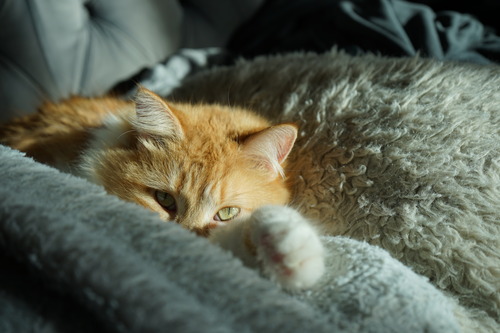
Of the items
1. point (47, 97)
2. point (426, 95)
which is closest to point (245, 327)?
point (426, 95)

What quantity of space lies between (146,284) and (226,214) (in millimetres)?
469

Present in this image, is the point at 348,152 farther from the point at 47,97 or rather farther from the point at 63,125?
the point at 47,97

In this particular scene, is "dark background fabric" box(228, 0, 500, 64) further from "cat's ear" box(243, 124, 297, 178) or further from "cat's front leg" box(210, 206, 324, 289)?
"cat's front leg" box(210, 206, 324, 289)

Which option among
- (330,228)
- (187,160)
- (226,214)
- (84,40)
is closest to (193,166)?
(187,160)

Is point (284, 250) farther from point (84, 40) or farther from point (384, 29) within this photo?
point (84, 40)

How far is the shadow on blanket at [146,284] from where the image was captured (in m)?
0.57

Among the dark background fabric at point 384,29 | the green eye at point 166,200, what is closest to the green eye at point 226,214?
the green eye at point 166,200

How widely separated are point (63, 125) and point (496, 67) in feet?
4.14

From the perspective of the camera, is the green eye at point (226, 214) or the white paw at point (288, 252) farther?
the green eye at point (226, 214)

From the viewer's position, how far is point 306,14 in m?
1.81

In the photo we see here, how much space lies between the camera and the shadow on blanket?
0.57 meters

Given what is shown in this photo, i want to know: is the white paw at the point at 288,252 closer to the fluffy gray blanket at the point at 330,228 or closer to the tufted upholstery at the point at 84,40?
the fluffy gray blanket at the point at 330,228

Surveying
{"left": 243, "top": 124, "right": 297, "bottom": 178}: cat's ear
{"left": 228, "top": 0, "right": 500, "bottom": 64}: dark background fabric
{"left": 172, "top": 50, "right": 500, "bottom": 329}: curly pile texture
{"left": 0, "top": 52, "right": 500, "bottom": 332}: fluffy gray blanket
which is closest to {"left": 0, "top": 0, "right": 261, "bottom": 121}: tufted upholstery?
{"left": 228, "top": 0, "right": 500, "bottom": 64}: dark background fabric

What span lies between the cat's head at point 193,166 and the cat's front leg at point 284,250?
0.85 ft
